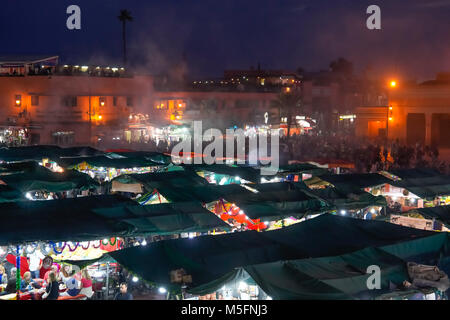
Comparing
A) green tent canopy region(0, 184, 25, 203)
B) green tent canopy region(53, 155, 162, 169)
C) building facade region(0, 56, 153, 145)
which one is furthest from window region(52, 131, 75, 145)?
green tent canopy region(0, 184, 25, 203)

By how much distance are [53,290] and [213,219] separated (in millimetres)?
3684

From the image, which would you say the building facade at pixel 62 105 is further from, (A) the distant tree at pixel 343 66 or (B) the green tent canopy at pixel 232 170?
(A) the distant tree at pixel 343 66

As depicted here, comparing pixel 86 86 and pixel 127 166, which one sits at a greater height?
pixel 86 86

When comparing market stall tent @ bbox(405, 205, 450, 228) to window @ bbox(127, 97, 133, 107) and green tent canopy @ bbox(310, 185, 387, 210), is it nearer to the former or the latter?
green tent canopy @ bbox(310, 185, 387, 210)

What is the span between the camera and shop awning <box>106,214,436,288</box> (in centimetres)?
816

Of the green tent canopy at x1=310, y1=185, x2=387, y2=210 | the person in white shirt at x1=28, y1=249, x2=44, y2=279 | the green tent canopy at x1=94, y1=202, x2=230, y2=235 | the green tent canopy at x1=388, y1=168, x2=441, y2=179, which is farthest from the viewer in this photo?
the green tent canopy at x1=388, y1=168, x2=441, y2=179

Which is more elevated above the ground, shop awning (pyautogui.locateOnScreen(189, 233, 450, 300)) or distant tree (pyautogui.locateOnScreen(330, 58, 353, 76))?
distant tree (pyautogui.locateOnScreen(330, 58, 353, 76))

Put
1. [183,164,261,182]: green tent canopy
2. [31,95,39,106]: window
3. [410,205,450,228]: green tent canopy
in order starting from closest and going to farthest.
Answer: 1. [410,205,450,228]: green tent canopy
2. [183,164,261,182]: green tent canopy
3. [31,95,39,106]: window

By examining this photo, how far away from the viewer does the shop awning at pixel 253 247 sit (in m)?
8.16

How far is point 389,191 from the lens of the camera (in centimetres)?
1669

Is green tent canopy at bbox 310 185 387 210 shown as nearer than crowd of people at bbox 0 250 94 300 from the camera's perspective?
No
